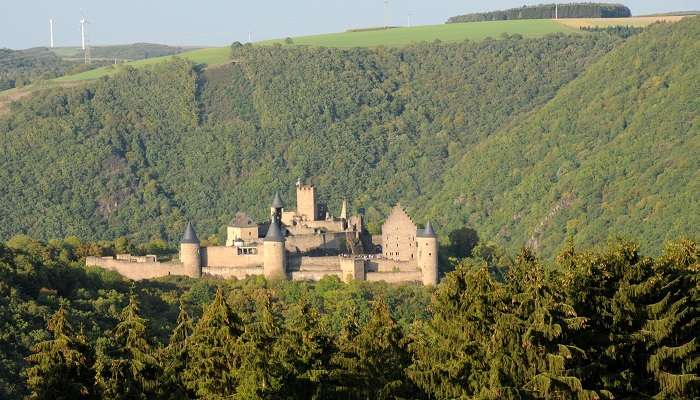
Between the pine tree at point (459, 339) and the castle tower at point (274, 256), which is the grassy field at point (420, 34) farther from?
the pine tree at point (459, 339)

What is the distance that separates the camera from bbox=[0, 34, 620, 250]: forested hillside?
431ft

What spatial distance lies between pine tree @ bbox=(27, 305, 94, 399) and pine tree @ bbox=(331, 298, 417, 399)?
4891 millimetres

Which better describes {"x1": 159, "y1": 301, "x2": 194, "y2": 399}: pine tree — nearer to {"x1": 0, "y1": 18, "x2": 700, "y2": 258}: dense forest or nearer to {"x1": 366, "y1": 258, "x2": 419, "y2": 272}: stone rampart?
{"x1": 366, "y1": 258, "x2": 419, "y2": 272}: stone rampart

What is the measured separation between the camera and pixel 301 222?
7569 cm

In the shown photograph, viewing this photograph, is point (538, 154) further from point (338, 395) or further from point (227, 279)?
point (338, 395)

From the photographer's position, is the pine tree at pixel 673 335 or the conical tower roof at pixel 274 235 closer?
the pine tree at pixel 673 335

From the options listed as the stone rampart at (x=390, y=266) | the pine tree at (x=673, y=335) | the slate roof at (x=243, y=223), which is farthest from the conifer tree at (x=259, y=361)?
the slate roof at (x=243, y=223)

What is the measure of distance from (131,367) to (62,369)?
159 cm

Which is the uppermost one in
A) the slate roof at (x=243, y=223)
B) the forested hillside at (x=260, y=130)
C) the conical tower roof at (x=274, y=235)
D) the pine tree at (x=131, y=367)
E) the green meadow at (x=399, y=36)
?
the pine tree at (x=131, y=367)

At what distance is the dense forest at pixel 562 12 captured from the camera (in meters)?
171

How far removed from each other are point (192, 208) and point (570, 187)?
32.3 meters

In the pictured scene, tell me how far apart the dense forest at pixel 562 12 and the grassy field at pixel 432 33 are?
216 inches

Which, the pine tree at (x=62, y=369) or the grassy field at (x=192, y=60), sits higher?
the pine tree at (x=62, y=369)

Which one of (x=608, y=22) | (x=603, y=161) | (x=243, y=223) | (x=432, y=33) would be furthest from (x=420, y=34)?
(x=243, y=223)
